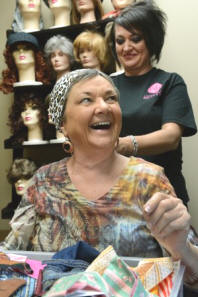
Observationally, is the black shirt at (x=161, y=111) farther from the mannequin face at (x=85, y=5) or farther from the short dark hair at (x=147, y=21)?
the mannequin face at (x=85, y=5)

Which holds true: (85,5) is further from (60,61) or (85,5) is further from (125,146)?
(125,146)

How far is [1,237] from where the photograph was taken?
9.67ft

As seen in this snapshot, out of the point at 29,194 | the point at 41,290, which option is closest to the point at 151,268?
the point at 41,290

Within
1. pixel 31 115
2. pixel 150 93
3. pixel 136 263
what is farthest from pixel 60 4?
pixel 136 263

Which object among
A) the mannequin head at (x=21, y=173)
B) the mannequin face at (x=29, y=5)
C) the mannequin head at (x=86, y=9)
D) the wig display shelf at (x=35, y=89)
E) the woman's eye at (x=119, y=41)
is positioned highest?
the mannequin face at (x=29, y=5)

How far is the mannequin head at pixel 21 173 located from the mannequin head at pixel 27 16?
0.97m

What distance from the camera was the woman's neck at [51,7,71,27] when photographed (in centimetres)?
257

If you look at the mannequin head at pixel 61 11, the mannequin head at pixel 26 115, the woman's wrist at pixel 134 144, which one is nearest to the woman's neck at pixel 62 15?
the mannequin head at pixel 61 11

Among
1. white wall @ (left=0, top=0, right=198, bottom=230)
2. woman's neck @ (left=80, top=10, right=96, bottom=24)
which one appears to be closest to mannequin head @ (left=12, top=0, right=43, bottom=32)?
woman's neck @ (left=80, top=10, right=96, bottom=24)

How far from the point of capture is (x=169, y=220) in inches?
25.4

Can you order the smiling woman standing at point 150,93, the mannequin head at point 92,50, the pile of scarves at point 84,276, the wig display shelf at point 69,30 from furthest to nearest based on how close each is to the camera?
the wig display shelf at point 69,30 → the mannequin head at point 92,50 → the smiling woman standing at point 150,93 → the pile of scarves at point 84,276

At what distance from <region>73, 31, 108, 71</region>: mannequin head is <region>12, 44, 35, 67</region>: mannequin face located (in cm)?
40

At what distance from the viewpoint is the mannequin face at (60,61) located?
246 centimetres

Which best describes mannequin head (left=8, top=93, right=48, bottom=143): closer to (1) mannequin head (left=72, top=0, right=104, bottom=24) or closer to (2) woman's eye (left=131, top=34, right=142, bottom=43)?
(1) mannequin head (left=72, top=0, right=104, bottom=24)
